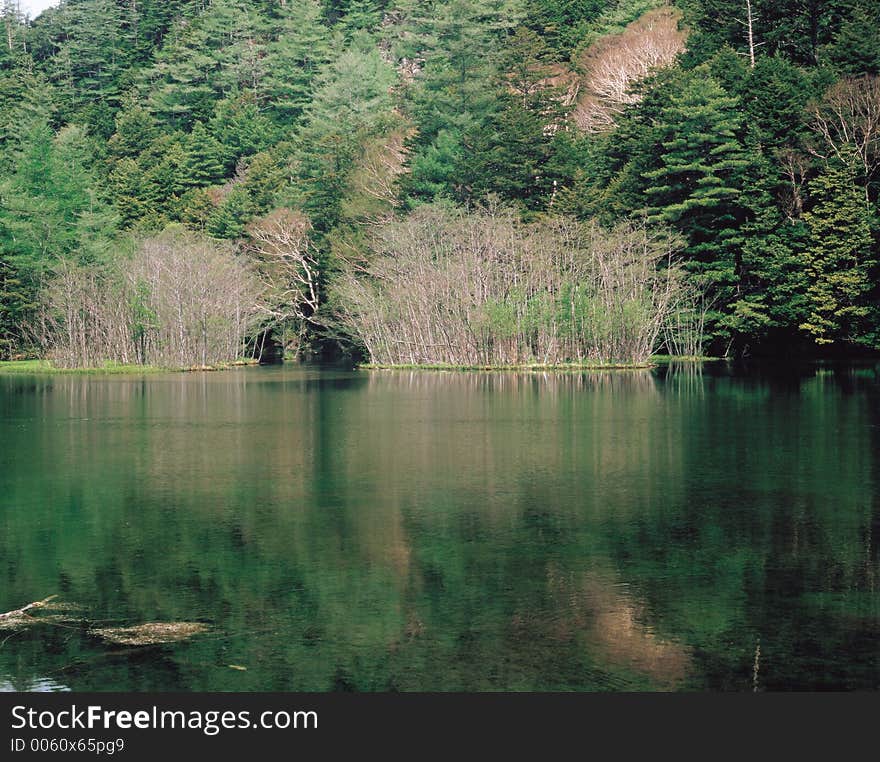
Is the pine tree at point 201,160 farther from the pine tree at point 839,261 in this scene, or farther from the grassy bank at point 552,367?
the pine tree at point 839,261

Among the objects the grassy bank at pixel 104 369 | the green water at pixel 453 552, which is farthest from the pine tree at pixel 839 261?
the green water at pixel 453 552

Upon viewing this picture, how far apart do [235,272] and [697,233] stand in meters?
17.3

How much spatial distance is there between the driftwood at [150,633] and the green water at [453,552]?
101 mm

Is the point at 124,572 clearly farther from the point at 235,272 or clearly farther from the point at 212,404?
the point at 235,272

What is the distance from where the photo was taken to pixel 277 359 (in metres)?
57.1

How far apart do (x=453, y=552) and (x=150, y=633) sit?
295 cm

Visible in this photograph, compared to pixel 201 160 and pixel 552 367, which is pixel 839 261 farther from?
pixel 201 160

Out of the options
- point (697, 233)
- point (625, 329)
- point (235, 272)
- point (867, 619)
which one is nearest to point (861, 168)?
point (697, 233)

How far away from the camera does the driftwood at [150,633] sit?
7.44 metres

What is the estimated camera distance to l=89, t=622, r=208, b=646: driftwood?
293 inches

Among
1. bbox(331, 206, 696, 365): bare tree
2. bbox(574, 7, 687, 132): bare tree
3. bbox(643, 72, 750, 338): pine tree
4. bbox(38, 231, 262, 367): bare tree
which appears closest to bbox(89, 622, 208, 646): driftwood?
bbox(331, 206, 696, 365): bare tree

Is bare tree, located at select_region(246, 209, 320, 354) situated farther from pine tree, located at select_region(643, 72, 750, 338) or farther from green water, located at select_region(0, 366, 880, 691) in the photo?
green water, located at select_region(0, 366, 880, 691)

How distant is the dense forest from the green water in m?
19.1

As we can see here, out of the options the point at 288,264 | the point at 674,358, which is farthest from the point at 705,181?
the point at 288,264
